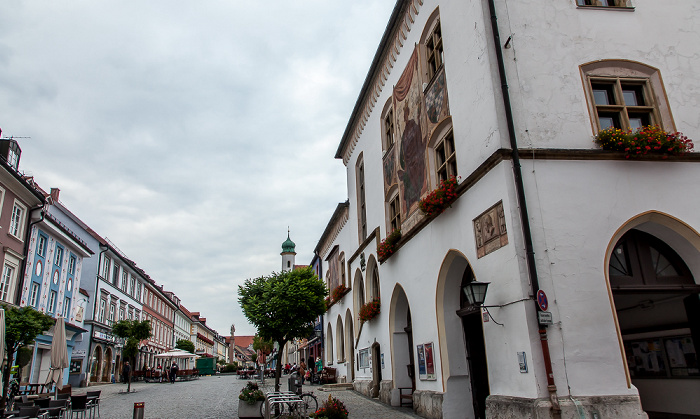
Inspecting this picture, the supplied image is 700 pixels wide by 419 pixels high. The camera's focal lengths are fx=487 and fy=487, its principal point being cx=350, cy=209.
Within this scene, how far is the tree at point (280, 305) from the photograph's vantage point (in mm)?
20297

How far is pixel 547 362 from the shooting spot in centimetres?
880

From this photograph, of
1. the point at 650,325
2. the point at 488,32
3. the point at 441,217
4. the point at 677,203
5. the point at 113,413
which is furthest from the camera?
the point at 113,413

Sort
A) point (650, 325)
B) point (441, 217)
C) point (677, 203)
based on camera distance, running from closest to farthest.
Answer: point (677, 203), point (650, 325), point (441, 217)

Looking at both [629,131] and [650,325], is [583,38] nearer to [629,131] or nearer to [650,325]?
[629,131]

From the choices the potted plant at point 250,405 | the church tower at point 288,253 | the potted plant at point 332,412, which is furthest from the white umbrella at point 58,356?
the church tower at point 288,253

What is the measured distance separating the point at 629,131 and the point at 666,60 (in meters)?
2.55

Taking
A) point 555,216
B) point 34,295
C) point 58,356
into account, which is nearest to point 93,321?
point 34,295

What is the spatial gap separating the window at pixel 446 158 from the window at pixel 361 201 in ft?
31.5

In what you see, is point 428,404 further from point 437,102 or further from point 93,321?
point 93,321

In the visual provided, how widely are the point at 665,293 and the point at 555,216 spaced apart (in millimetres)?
3423

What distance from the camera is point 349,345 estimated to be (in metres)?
28.0

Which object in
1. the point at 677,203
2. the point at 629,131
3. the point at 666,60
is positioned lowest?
the point at 677,203

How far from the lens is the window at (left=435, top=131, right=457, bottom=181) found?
1333 centimetres

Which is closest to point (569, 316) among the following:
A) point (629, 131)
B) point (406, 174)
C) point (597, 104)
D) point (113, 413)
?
point (629, 131)
